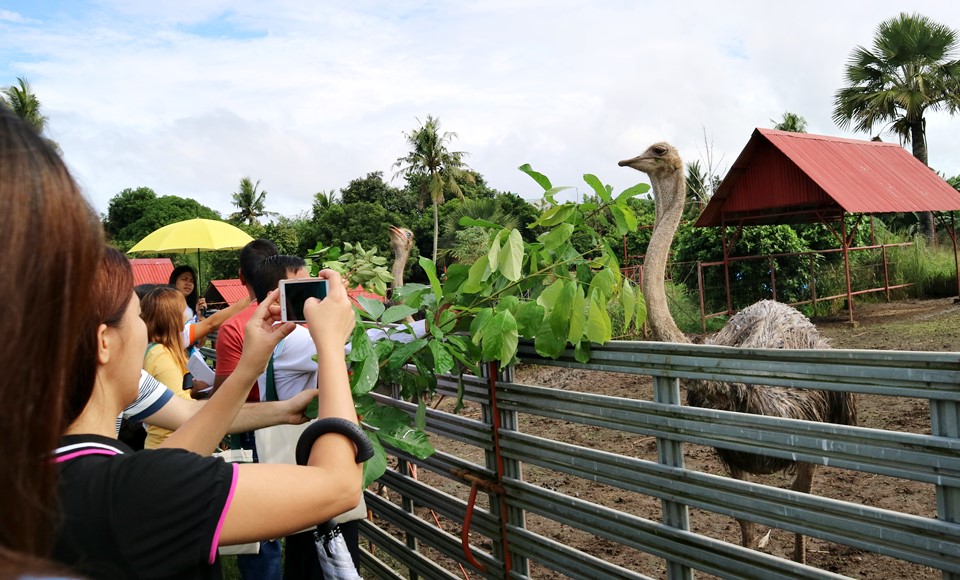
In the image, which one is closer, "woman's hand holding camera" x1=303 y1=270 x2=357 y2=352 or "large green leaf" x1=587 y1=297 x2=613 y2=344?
"woman's hand holding camera" x1=303 y1=270 x2=357 y2=352

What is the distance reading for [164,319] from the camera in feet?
13.3

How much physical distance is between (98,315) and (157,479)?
36 cm

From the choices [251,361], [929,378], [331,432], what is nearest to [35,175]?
[331,432]

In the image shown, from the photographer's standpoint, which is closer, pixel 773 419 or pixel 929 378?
pixel 929 378

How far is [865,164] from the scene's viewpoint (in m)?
17.4

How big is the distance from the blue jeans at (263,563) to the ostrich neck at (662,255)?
2424 mm

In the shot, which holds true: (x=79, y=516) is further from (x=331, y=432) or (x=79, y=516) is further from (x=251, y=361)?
(x=251, y=361)

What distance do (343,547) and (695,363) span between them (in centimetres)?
94

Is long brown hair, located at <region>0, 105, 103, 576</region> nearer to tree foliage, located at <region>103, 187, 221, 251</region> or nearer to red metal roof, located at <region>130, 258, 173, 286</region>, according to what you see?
red metal roof, located at <region>130, 258, 173, 286</region>

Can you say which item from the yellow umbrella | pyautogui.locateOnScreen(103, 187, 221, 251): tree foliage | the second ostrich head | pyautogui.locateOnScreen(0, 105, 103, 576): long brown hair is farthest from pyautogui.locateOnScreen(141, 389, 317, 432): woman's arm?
pyautogui.locateOnScreen(103, 187, 221, 251): tree foliage

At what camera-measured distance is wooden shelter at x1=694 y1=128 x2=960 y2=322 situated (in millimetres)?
15391

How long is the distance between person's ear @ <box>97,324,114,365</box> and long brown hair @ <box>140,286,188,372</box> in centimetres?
267

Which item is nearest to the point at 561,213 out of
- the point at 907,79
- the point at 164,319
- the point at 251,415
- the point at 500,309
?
the point at 500,309

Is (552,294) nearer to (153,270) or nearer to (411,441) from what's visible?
(411,441)
